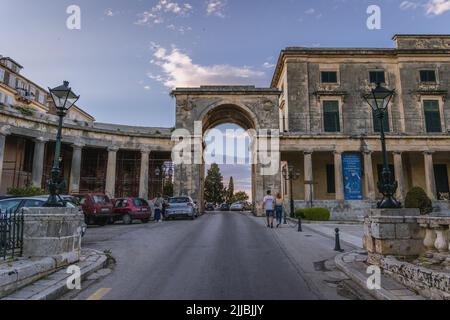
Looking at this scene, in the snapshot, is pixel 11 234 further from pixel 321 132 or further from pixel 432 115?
pixel 432 115

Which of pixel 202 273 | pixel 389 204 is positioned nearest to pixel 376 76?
pixel 389 204

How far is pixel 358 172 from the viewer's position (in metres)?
26.5

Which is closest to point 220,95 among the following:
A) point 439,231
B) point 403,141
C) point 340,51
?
point 340,51

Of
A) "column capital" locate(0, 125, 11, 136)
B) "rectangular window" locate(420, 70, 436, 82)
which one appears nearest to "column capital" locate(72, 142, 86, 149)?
"column capital" locate(0, 125, 11, 136)

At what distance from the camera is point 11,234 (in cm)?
641

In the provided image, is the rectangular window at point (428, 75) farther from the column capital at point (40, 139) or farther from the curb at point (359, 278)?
the column capital at point (40, 139)

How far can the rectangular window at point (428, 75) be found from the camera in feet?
105

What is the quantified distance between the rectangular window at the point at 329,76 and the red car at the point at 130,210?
2300 centimetres

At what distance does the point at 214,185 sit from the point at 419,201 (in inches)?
1984

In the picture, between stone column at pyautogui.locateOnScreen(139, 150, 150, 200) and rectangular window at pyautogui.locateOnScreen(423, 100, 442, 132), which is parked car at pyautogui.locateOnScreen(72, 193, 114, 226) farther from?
rectangular window at pyautogui.locateOnScreen(423, 100, 442, 132)

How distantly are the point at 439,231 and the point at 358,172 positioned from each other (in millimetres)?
22579

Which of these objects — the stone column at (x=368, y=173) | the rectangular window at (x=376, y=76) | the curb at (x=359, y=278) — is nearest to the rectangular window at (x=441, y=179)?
the stone column at (x=368, y=173)

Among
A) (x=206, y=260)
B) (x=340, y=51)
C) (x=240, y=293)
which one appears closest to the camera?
(x=240, y=293)
